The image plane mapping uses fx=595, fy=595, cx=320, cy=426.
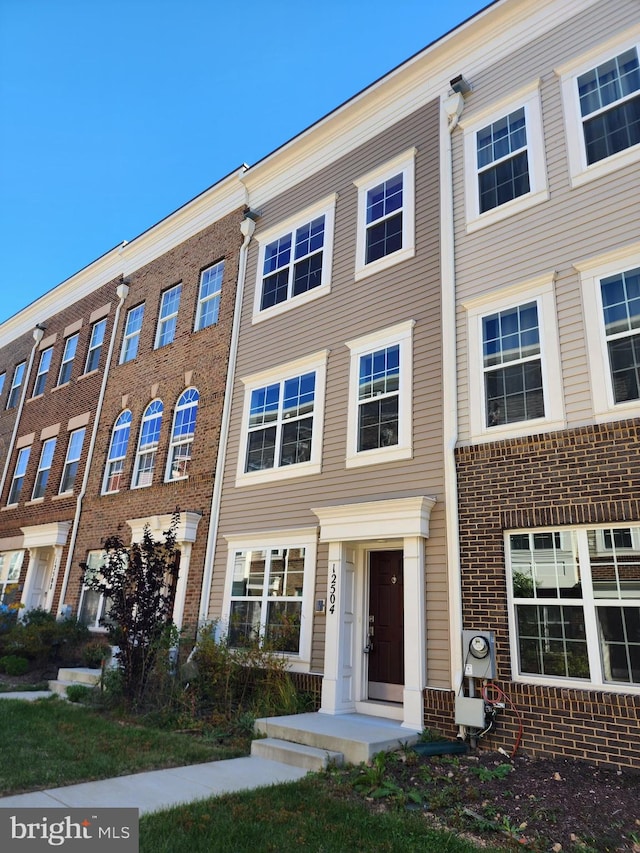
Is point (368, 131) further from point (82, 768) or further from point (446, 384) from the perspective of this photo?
point (82, 768)

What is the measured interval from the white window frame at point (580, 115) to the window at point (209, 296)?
26.0 feet

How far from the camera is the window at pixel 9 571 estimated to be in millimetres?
16938

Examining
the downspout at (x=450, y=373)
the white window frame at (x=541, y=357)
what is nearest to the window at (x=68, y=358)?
the downspout at (x=450, y=373)

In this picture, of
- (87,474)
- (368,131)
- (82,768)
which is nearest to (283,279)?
(368,131)

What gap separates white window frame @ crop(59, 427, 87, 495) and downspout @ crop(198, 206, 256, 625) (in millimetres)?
5990

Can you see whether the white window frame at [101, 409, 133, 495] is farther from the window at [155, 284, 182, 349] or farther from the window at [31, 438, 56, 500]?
the window at [31, 438, 56, 500]

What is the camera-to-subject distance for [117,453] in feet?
49.3

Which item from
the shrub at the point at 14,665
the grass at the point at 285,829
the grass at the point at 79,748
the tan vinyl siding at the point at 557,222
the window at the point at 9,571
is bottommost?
the grass at the point at 285,829

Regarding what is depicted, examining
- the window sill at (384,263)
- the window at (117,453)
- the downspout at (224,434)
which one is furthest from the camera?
the window at (117,453)

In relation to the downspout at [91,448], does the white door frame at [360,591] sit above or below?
below

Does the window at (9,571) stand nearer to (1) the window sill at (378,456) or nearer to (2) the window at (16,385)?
(2) the window at (16,385)

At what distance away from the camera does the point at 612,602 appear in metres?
6.54

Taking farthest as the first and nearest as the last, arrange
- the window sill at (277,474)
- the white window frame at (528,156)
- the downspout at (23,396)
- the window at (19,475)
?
the downspout at (23,396) → the window at (19,475) → the window sill at (277,474) → the white window frame at (528,156)

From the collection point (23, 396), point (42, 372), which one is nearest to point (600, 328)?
point (42, 372)
